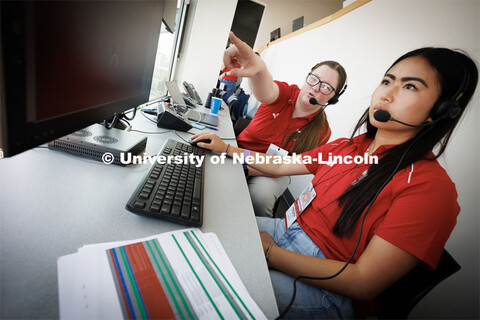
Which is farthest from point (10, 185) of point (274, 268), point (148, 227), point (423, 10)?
point (423, 10)

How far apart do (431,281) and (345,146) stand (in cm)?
58

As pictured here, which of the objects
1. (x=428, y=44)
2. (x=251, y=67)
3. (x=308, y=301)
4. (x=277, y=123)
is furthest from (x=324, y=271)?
(x=428, y=44)

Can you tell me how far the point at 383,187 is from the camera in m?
0.68

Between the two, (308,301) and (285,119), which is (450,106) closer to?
(308,301)

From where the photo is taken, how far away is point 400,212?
0.58m

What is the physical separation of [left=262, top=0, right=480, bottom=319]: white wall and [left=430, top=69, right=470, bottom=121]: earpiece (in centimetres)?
49

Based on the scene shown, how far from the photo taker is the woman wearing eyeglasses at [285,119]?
1.30 metres

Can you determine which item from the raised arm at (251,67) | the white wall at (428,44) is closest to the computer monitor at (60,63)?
the raised arm at (251,67)

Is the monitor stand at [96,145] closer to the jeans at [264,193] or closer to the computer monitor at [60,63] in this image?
the computer monitor at [60,63]

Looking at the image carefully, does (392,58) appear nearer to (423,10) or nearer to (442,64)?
(423,10)

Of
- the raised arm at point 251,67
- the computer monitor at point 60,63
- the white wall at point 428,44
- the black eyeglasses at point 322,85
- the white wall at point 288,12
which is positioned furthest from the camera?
the white wall at point 288,12

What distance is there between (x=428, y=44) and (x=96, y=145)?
1854 millimetres

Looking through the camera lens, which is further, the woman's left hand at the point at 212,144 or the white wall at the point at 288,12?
the white wall at the point at 288,12

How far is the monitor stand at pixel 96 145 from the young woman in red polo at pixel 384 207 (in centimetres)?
54
